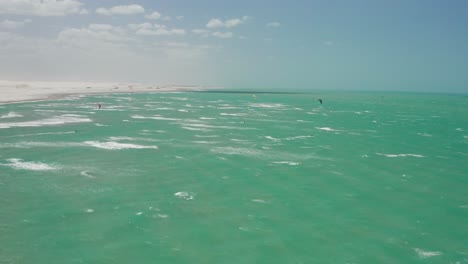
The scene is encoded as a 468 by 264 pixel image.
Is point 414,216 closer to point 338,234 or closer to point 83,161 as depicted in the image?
point 338,234

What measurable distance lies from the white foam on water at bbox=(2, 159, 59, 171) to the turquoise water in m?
0.14

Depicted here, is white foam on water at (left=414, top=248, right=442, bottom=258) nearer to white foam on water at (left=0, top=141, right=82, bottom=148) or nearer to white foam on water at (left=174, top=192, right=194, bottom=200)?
white foam on water at (left=174, top=192, right=194, bottom=200)

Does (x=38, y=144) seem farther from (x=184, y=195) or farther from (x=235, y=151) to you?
(x=184, y=195)

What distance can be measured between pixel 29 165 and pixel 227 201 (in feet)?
54.5

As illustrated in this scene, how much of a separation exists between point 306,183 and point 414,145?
2235 centimetres

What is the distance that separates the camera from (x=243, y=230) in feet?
58.1

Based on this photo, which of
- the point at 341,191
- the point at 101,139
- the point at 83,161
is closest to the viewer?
the point at 341,191

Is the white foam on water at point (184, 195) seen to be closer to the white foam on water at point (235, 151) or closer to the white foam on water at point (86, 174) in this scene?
the white foam on water at point (86, 174)

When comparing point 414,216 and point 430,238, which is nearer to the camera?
point 430,238

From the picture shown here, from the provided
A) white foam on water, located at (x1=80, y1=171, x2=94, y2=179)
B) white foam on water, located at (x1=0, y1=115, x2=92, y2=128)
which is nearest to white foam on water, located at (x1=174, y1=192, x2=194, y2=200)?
white foam on water, located at (x1=80, y1=171, x2=94, y2=179)

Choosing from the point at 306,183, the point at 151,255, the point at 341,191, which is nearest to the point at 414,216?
the point at 341,191

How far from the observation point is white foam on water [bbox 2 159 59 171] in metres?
26.9

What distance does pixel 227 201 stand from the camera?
21484mm

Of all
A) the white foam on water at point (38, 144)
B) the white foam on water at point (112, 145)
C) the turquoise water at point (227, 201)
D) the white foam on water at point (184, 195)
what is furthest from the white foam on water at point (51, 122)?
the white foam on water at point (184, 195)
